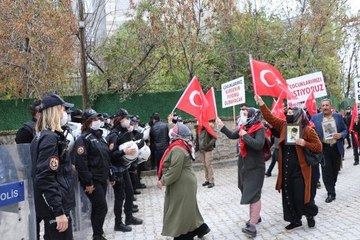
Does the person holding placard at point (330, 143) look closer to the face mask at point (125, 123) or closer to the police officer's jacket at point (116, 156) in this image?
the face mask at point (125, 123)

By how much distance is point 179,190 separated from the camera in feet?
20.3

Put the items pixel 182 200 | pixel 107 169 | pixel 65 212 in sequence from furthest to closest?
pixel 107 169 → pixel 182 200 → pixel 65 212

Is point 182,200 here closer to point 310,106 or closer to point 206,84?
point 310,106

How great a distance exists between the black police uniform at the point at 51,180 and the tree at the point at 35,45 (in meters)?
11.4

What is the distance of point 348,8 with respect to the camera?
87.6ft

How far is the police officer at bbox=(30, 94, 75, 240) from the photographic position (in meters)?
4.19

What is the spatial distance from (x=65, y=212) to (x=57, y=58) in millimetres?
12596

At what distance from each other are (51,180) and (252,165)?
147 inches

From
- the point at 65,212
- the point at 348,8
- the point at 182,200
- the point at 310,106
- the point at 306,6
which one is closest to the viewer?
the point at 65,212

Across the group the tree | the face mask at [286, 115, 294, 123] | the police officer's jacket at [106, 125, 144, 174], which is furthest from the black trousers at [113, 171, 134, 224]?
the tree

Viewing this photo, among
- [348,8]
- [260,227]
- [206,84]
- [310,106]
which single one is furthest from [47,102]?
[348,8]

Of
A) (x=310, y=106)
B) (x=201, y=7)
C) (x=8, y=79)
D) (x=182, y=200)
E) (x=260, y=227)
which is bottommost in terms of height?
(x=260, y=227)

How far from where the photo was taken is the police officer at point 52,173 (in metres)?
4.19

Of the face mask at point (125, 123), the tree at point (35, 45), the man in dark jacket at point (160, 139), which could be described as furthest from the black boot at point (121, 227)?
the tree at point (35, 45)
